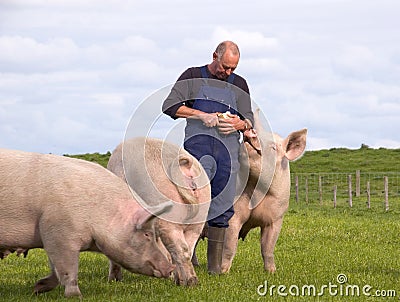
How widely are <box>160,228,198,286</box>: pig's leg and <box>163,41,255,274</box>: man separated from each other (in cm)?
123

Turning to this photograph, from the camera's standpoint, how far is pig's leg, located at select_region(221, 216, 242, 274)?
9383 millimetres

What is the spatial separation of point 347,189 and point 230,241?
24558mm

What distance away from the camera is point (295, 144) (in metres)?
9.27

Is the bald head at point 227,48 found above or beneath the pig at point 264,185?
above

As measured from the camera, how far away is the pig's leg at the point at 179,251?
770 centimetres

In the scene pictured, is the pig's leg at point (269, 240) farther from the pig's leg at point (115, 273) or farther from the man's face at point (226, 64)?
the man's face at point (226, 64)

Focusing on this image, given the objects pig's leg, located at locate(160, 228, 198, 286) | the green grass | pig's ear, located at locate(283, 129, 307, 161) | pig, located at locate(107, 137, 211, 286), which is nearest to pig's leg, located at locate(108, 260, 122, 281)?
the green grass

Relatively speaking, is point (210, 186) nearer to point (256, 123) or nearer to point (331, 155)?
point (256, 123)

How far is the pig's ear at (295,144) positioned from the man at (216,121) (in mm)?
486

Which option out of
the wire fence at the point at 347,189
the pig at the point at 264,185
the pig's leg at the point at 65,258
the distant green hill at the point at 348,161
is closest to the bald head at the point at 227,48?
the pig at the point at 264,185

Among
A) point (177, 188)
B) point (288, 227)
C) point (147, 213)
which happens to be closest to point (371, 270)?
point (177, 188)

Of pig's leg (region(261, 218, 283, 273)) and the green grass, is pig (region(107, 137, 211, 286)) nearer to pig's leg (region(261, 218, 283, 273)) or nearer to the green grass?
the green grass

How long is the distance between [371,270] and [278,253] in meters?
2.57

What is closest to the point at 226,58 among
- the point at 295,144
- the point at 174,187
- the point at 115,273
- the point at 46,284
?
the point at 295,144
